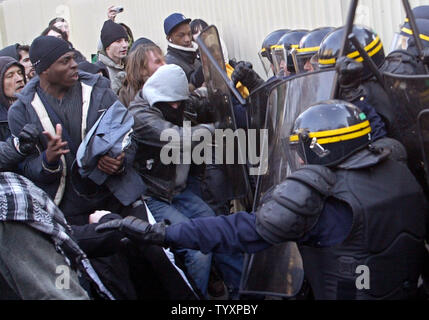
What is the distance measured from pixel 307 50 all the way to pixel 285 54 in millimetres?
382

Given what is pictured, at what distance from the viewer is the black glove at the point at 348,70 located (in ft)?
10.7

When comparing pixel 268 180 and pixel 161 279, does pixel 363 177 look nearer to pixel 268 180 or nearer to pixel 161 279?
pixel 268 180

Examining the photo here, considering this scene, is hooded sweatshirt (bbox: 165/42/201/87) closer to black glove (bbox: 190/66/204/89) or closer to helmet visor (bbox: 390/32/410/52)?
black glove (bbox: 190/66/204/89)

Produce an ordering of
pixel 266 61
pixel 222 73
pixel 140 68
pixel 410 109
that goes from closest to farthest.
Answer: pixel 410 109
pixel 222 73
pixel 140 68
pixel 266 61

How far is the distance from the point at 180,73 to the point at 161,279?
126 centimetres

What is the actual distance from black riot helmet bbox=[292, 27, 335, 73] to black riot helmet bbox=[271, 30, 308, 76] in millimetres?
182

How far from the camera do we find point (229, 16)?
7781 millimetres

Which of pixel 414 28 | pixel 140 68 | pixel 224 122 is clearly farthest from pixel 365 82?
pixel 140 68

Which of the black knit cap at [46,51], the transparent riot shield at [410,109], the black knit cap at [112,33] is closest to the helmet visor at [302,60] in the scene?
the transparent riot shield at [410,109]

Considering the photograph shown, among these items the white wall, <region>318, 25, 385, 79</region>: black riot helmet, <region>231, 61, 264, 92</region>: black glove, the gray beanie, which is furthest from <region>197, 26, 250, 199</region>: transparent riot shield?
the white wall

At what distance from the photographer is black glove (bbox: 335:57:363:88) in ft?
10.7

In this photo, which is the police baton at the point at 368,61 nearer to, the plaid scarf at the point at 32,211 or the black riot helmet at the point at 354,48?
the black riot helmet at the point at 354,48

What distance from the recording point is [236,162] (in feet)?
14.6

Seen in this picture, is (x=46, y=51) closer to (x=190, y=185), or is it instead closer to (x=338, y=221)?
(x=190, y=185)
